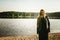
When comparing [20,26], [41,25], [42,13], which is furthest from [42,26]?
[20,26]

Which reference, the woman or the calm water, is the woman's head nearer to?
the woman

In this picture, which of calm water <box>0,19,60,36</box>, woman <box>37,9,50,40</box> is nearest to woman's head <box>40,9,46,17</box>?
woman <box>37,9,50,40</box>

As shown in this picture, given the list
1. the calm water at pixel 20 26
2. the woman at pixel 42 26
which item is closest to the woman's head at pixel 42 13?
the woman at pixel 42 26

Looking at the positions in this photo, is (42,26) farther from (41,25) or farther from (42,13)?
(42,13)

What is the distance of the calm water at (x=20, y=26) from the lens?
2.72 metres

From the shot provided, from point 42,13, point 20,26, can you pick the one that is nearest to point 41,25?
point 42,13

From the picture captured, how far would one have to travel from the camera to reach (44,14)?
291cm

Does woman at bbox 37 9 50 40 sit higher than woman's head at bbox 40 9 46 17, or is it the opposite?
woman's head at bbox 40 9 46 17

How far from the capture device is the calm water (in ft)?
8.93

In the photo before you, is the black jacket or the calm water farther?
the black jacket

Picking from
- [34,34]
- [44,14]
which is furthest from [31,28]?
[44,14]

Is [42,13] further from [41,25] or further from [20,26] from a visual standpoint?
[20,26]

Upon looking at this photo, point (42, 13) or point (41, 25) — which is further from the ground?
point (42, 13)

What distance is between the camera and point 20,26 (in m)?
2.84
